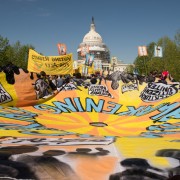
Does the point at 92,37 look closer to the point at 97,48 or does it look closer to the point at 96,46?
the point at 96,46

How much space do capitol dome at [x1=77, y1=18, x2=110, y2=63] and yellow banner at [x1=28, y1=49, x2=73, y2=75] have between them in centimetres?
14225

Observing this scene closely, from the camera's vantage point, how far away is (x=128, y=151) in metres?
4.09

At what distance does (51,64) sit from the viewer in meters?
16.8

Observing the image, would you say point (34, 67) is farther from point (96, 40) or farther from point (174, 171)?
point (96, 40)

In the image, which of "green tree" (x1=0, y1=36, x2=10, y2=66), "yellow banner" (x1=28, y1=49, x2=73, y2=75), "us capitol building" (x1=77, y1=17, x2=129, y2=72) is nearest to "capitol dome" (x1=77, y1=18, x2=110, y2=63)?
"us capitol building" (x1=77, y1=17, x2=129, y2=72)

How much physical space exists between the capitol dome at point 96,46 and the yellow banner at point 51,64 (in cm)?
14225

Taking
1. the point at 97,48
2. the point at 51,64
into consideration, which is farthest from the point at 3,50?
the point at 97,48

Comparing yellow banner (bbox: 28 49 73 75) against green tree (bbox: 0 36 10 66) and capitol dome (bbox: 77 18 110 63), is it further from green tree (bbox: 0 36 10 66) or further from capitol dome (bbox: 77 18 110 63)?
capitol dome (bbox: 77 18 110 63)

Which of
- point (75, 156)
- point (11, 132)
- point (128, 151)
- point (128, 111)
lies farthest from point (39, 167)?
point (128, 111)

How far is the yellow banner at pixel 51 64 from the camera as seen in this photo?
55.0 feet

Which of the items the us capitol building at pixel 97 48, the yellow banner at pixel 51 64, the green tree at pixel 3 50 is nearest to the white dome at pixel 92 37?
the us capitol building at pixel 97 48

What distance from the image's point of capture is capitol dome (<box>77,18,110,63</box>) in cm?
16225

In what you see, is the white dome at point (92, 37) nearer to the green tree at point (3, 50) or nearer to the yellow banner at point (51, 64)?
the green tree at point (3, 50)

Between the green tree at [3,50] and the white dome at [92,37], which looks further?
the white dome at [92,37]
